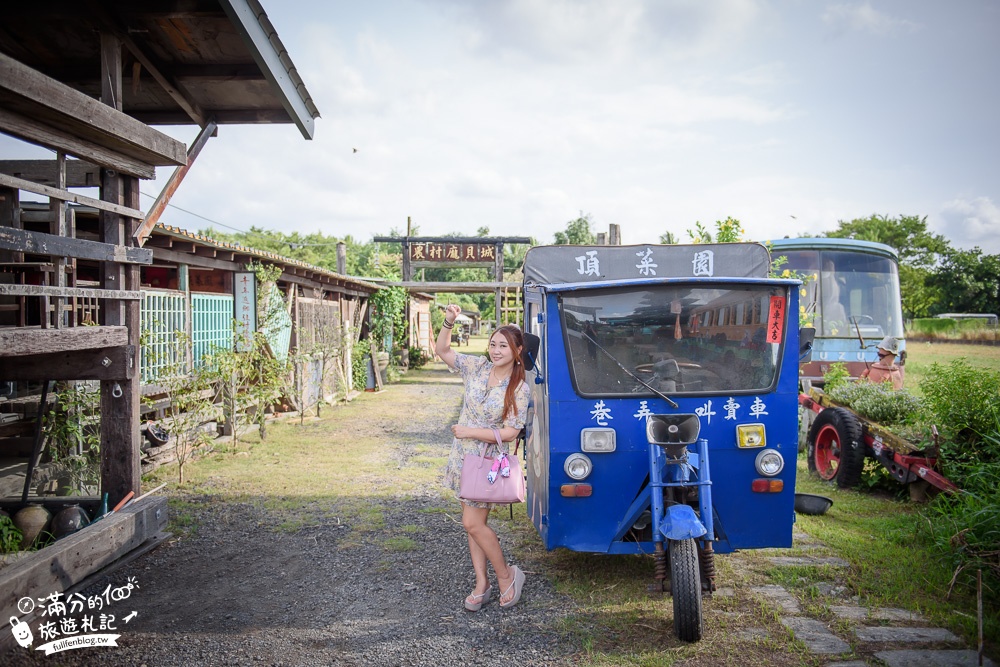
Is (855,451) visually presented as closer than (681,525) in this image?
No

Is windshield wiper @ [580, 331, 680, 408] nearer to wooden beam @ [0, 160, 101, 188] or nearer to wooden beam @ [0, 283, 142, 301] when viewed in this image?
wooden beam @ [0, 283, 142, 301]

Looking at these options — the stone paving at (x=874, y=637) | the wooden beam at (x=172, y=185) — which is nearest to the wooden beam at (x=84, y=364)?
the wooden beam at (x=172, y=185)

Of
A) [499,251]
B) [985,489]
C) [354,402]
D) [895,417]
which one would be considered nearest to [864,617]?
[985,489]

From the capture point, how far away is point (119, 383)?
16.6ft

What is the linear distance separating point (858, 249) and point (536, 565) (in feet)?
25.9

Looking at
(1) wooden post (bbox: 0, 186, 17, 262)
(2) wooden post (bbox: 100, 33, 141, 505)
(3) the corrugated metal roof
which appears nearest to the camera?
(2) wooden post (bbox: 100, 33, 141, 505)

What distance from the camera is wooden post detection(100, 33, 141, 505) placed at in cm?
495

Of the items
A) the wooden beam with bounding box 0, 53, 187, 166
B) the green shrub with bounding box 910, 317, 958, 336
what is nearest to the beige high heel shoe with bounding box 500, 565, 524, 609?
the wooden beam with bounding box 0, 53, 187, 166

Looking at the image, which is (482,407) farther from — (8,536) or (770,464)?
(8,536)

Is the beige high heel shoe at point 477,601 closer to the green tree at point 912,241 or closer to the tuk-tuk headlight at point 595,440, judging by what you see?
the tuk-tuk headlight at point 595,440

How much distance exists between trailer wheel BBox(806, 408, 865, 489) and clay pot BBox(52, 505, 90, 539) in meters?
7.08

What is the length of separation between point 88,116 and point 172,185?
4.80 ft

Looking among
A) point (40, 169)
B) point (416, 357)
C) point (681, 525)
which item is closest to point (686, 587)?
point (681, 525)

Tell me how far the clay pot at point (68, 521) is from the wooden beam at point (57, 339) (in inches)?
52.0
